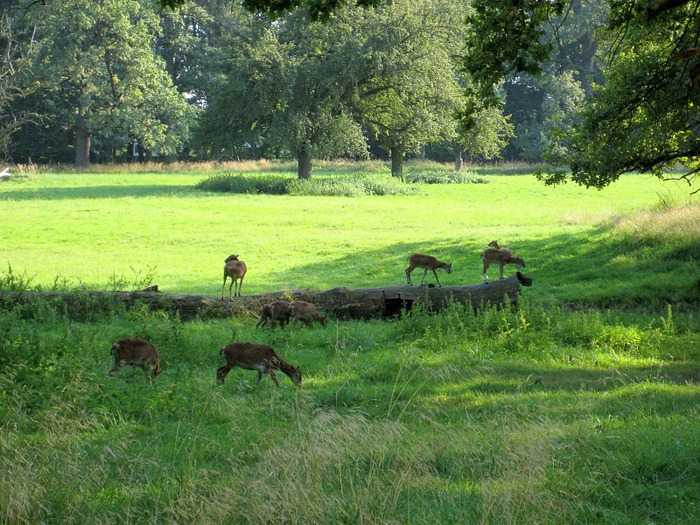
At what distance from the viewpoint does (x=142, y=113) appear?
240 ft

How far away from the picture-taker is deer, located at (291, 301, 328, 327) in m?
15.2

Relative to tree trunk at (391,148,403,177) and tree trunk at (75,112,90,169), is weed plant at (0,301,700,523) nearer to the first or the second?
tree trunk at (391,148,403,177)

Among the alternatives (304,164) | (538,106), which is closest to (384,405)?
(304,164)

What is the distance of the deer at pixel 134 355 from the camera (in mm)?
10719

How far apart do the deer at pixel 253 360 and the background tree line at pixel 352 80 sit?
605 centimetres

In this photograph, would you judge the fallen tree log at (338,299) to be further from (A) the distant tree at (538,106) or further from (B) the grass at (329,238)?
(A) the distant tree at (538,106)

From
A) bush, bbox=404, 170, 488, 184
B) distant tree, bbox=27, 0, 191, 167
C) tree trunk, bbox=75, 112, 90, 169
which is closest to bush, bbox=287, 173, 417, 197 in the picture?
bush, bbox=404, 170, 488, 184

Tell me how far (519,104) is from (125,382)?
304ft

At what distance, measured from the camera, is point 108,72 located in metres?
74.1

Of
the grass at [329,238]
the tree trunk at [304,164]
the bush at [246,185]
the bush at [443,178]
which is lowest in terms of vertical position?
the grass at [329,238]

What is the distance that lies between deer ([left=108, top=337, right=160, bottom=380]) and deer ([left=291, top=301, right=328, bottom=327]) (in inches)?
178

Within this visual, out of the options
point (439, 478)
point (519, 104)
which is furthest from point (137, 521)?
point (519, 104)

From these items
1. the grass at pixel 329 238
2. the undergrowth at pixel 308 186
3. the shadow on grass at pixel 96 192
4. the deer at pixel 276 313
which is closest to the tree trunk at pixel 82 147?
the shadow on grass at pixel 96 192

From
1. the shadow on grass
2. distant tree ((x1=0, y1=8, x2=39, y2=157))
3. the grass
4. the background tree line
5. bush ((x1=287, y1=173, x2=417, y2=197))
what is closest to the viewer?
the background tree line
